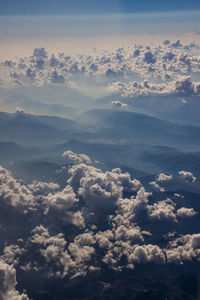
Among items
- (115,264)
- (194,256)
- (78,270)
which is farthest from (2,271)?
(194,256)

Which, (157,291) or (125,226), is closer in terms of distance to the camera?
(157,291)

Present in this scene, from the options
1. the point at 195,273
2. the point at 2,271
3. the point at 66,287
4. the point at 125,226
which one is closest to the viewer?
the point at 2,271

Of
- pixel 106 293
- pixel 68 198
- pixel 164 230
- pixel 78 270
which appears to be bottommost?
pixel 106 293

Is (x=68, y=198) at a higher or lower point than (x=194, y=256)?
higher

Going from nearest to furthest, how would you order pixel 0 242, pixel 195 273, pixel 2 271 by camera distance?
pixel 2 271 → pixel 195 273 → pixel 0 242

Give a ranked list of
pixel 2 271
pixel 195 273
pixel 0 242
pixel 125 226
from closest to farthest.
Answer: pixel 2 271
pixel 195 273
pixel 0 242
pixel 125 226

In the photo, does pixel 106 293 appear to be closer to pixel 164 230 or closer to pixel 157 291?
pixel 157 291

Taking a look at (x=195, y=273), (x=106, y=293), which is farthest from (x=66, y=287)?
(x=195, y=273)

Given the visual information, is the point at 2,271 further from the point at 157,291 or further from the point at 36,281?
the point at 157,291

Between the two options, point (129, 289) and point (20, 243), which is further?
point (20, 243)
